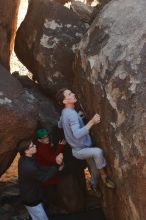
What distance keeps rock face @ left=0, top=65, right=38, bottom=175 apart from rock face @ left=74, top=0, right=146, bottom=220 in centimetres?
94

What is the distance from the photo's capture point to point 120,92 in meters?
5.68

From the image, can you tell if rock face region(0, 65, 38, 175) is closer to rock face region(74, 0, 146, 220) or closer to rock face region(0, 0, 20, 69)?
rock face region(74, 0, 146, 220)

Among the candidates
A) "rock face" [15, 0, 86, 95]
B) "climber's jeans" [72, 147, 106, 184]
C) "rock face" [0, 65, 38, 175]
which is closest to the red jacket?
"rock face" [0, 65, 38, 175]

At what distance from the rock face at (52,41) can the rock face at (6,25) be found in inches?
15.9

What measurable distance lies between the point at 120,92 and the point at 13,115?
200 cm

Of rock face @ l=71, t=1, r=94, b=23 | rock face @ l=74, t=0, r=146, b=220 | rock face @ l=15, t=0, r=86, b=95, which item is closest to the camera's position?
rock face @ l=74, t=0, r=146, b=220

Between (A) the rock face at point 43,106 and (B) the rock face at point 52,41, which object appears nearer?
(A) the rock face at point 43,106

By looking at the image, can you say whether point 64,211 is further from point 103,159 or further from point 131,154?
point 131,154

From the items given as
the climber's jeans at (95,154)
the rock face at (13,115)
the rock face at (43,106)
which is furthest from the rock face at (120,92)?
the rock face at (43,106)

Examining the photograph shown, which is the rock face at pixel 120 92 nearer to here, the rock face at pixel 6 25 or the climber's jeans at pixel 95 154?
the climber's jeans at pixel 95 154

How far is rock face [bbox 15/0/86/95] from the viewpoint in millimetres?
8070

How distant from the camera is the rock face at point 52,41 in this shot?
8.07 meters

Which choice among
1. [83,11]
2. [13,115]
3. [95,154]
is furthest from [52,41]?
[95,154]

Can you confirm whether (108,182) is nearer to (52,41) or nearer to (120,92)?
(120,92)
